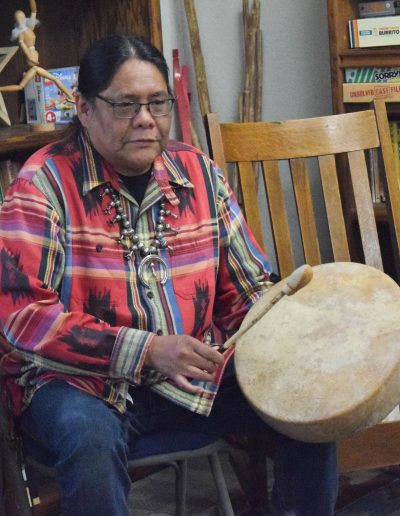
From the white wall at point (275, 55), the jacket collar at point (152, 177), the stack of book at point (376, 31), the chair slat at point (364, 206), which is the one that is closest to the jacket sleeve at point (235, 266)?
the jacket collar at point (152, 177)

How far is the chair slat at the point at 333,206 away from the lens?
221 centimetres

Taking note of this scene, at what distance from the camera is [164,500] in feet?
8.59

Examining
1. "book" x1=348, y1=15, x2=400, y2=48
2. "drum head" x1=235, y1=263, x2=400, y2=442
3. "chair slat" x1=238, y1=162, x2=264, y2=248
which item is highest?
"book" x1=348, y1=15, x2=400, y2=48

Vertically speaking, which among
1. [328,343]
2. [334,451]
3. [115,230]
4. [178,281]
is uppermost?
[115,230]

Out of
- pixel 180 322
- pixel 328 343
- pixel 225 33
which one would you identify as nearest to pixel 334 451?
pixel 328 343

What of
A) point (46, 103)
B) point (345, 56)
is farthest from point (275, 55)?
point (46, 103)

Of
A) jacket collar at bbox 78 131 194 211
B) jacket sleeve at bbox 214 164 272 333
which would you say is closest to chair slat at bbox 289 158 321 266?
jacket sleeve at bbox 214 164 272 333

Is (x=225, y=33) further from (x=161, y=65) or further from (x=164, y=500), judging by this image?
(x=164, y=500)

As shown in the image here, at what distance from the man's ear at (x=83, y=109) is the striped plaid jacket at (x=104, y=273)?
44mm

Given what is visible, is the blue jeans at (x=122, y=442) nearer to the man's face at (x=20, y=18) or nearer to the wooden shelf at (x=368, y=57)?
the man's face at (x=20, y=18)

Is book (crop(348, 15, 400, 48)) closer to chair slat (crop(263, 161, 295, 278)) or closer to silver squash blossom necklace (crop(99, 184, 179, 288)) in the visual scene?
chair slat (crop(263, 161, 295, 278))

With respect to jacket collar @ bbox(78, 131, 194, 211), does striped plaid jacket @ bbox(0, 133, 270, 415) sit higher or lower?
lower

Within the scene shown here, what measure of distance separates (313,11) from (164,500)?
1587 mm

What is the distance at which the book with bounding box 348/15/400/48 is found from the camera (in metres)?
2.70
